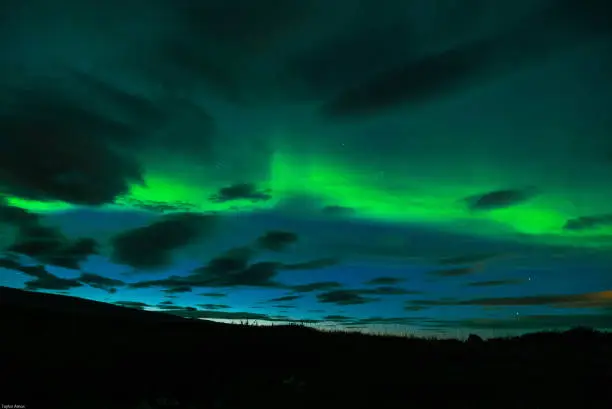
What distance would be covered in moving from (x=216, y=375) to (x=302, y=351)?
19.7ft

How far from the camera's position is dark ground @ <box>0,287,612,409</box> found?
15664 millimetres

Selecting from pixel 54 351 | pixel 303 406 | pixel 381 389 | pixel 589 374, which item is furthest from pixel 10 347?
pixel 589 374

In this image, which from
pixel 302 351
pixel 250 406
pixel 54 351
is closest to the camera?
pixel 250 406

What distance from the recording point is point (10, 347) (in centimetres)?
1942

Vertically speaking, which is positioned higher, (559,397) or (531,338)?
(531,338)

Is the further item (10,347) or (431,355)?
(431,355)

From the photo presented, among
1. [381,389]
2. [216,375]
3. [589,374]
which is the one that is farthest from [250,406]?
[589,374]

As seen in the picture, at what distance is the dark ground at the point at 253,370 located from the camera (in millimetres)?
15664

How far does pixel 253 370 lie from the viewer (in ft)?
62.6

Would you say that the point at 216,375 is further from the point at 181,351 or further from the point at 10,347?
the point at 10,347

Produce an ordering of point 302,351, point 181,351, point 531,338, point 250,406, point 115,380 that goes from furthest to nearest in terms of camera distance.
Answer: point 531,338, point 302,351, point 181,351, point 115,380, point 250,406

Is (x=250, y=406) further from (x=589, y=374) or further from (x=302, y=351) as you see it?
(x=589, y=374)

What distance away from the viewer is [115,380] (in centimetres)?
1686

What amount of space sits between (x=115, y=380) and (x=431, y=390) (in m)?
10.7
